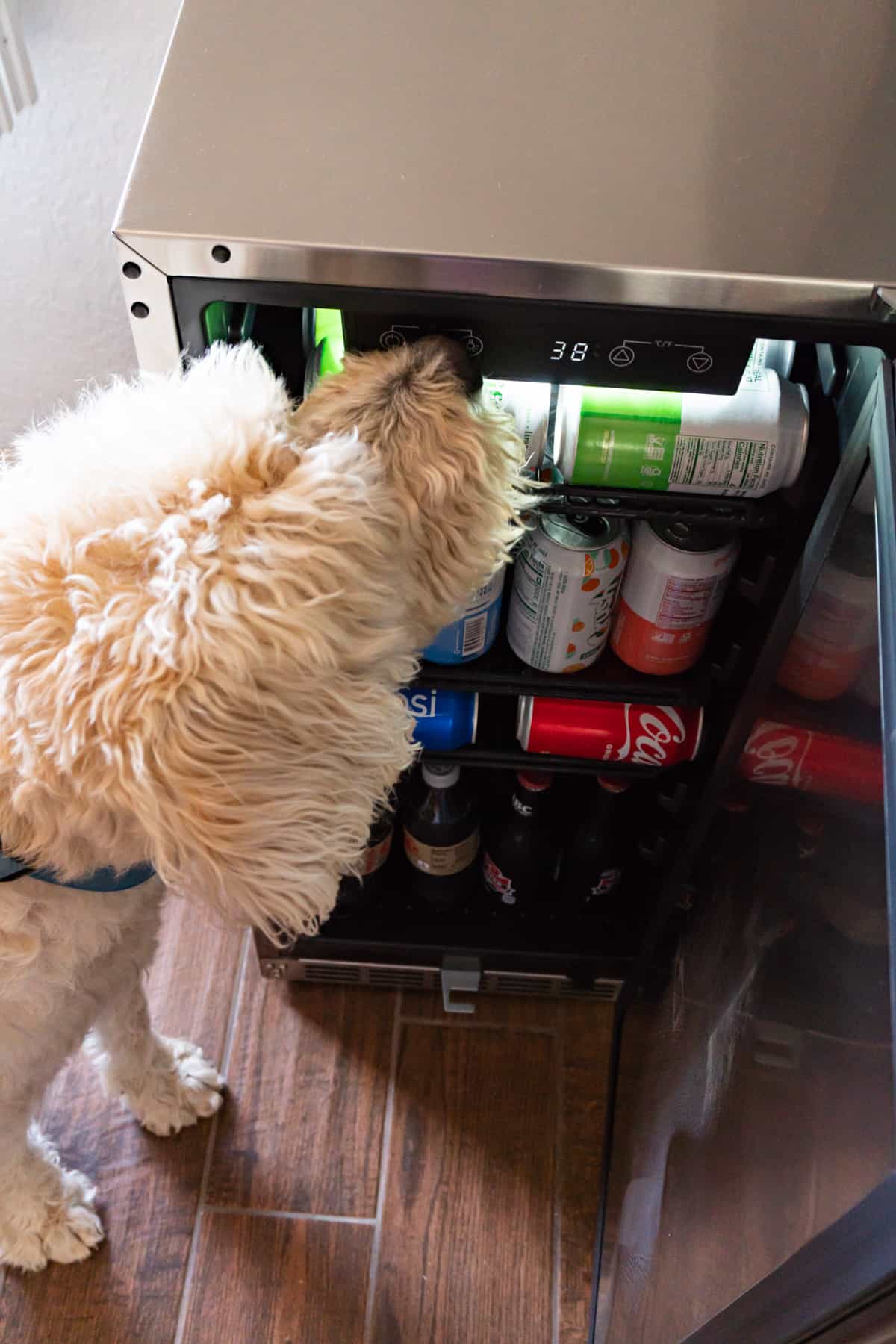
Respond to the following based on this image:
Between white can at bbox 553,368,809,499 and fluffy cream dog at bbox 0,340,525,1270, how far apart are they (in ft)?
0.24

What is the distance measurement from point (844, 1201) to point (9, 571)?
549mm

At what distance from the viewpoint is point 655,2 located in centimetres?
74

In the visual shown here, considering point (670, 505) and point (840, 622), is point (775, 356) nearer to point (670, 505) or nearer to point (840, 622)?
point (670, 505)

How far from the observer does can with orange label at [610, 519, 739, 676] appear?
866 mm

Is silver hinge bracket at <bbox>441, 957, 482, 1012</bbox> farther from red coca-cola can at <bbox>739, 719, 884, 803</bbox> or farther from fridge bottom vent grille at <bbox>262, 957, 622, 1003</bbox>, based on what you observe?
red coca-cola can at <bbox>739, 719, 884, 803</bbox>

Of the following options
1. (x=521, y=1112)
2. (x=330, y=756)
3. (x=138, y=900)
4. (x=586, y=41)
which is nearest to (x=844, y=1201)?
(x=330, y=756)

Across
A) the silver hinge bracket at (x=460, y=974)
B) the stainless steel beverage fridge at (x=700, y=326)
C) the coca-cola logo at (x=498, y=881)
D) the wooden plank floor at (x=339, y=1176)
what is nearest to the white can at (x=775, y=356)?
the stainless steel beverage fridge at (x=700, y=326)

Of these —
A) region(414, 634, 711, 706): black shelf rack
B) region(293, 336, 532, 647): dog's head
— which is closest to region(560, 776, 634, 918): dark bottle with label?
region(414, 634, 711, 706): black shelf rack

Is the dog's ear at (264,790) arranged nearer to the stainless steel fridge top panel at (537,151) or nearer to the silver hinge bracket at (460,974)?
the stainless steel fridge top panel at (537,151)

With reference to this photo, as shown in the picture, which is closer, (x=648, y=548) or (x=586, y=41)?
(x=586, y=41)

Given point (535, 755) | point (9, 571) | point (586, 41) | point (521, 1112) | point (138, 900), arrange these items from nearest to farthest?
point (9, 571) < point (586, 41) < point (138, 900) < point (535, 755) < point (521, 1112)

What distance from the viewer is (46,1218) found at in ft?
3.88

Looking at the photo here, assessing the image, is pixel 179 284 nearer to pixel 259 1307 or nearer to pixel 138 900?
pixel 138 900

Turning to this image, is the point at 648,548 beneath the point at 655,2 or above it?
beneath
